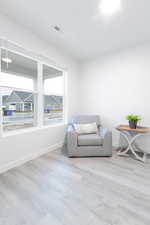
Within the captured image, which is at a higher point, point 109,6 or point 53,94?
point 109,6

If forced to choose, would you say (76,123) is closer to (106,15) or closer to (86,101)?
(86,101)

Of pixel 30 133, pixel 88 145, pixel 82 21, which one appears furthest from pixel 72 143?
pixel 82 21

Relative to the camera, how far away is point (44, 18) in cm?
203

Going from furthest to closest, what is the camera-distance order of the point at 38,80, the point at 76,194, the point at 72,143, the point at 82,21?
the point at 38,80 → the point at 72,143 → the point at 82,21 → the point at 76,194

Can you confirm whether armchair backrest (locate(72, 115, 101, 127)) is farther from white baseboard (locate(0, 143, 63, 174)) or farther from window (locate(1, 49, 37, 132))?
window (locate(1, 49, 37, 132))

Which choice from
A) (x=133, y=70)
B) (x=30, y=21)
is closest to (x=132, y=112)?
(x=133, y=70)

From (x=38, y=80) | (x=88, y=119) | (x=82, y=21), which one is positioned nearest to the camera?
(x=82, y=21)

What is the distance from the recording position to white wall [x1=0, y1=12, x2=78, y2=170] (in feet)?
6.66

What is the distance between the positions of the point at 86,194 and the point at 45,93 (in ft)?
7.20

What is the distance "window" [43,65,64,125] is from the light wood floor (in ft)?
3.95

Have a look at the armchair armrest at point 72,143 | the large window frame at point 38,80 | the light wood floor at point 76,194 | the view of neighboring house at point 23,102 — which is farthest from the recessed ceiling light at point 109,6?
the light wood floor at point 76,194

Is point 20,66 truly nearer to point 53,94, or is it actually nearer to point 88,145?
point 53,94

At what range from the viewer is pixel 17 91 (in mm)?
2340

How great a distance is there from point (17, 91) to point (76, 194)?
203 cm
